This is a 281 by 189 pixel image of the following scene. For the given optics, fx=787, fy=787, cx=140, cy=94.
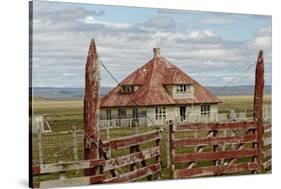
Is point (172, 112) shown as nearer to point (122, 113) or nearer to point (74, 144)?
point (122, 113)

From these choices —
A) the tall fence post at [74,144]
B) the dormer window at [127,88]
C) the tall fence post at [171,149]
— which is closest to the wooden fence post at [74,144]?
the tall fence post at [74,144]

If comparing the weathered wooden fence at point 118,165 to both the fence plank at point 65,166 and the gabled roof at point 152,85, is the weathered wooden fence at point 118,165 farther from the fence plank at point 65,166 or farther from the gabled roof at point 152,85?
the gabled roof at point 152,85

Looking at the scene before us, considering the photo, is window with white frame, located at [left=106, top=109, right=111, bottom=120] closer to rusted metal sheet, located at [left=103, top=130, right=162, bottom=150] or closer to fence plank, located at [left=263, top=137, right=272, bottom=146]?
rusted metal sheet, located at [left=103, top=130, right=162, bottom=150]

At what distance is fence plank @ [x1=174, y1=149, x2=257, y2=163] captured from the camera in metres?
9.12

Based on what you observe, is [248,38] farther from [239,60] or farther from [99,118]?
[99,118]

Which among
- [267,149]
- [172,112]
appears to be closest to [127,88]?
[172,112]

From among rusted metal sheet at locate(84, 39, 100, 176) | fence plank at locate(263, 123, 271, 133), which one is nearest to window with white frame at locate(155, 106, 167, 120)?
rusted metal sheet at locate(84, 39, 100, 176)

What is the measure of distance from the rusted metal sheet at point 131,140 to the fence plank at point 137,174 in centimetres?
30

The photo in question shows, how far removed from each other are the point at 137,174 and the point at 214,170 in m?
1.07

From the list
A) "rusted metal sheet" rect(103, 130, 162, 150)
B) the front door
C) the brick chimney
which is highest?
the brick chimney

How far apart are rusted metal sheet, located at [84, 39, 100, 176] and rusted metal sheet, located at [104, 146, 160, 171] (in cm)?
19
